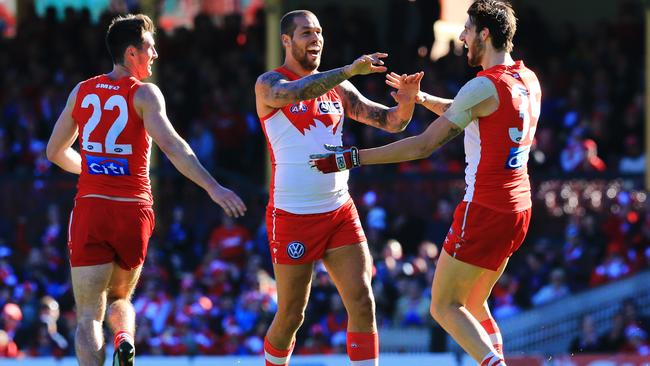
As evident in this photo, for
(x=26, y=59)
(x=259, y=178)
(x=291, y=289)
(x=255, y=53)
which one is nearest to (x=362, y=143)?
(x=259, y=178)

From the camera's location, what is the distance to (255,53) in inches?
765

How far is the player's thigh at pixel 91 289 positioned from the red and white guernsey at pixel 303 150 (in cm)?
109

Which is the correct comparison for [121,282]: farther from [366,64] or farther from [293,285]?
[366,64]

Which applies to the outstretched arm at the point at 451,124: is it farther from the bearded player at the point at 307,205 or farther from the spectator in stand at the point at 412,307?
the spectator in stand at the point at 412,307

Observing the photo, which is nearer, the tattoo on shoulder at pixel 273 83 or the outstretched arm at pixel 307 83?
the outstretched arm at pixel 307 83

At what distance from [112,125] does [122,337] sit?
119 centimetres

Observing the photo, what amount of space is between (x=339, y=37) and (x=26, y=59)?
495cm

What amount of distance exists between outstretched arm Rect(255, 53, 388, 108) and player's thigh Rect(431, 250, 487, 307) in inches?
44.9

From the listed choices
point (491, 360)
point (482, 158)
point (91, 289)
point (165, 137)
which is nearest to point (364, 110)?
point (482, 158)

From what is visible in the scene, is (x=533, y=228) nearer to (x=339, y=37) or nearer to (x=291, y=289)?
(x=339, y=37)

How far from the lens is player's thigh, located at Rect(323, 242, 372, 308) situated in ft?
24.9

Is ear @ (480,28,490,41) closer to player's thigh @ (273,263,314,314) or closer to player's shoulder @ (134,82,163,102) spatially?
player's thigh @ (273,263,314,314)

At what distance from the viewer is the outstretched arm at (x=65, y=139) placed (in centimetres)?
766

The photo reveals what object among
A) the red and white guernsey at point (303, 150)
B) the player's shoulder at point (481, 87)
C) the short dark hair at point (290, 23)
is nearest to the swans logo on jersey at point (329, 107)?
the red and white guernsey at point (303, 150)
